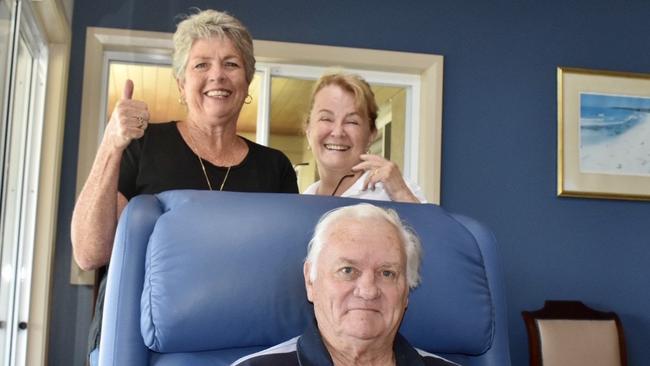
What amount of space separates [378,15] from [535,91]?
0.95 meters

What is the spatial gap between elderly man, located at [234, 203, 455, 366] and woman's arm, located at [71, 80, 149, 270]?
48 centimetres

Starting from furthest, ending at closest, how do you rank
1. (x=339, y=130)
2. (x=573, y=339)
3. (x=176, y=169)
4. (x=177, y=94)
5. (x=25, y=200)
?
(x=177, y=94), (x=573, y=339), (x=25, y=200), (x=339, y=130), (x=176, y=169)

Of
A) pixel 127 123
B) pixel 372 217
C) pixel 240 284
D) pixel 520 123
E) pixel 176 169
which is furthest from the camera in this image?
pixel 520 123

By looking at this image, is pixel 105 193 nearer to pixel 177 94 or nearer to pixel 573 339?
pixel 177 94

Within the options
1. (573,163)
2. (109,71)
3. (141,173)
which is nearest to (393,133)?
(573,163)

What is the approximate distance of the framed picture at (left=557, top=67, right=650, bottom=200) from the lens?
3.96m

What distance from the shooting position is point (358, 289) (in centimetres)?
137

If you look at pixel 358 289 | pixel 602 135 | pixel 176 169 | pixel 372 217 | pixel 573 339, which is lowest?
pixel 573 339

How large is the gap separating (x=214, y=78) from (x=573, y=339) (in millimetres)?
2366

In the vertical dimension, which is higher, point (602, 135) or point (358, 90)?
point (602, 135)

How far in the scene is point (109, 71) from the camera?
12.2 feet

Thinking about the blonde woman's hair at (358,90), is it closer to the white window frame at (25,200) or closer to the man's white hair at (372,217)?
the man's white hair at (372,217)

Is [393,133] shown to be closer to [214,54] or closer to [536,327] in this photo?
[536,327]

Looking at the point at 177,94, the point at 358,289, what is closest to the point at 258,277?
the point at 358,289
